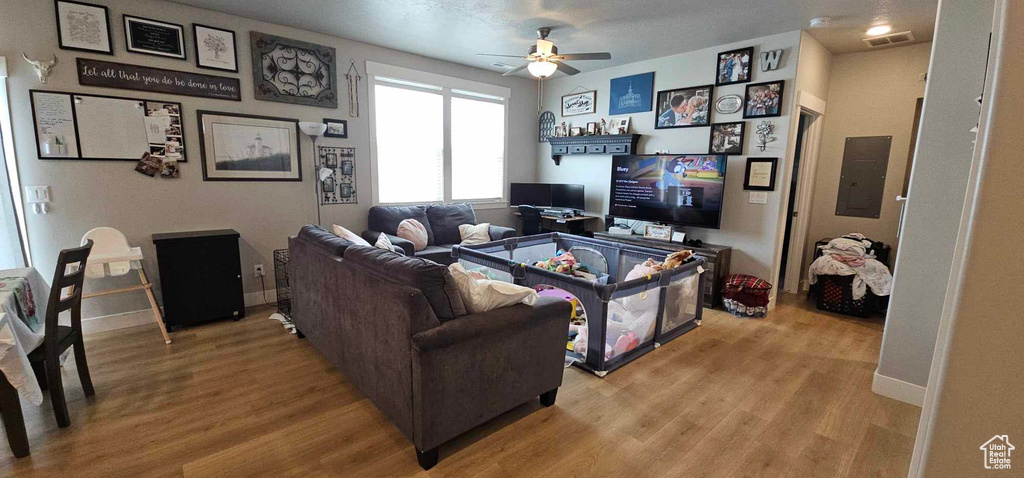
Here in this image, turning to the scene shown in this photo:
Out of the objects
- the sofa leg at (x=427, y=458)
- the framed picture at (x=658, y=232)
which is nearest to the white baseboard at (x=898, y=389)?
the framed picture at (x=658, y=232)

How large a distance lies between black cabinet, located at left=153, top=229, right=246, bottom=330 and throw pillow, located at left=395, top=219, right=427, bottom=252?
1518 millimetres

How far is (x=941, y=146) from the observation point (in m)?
2.36

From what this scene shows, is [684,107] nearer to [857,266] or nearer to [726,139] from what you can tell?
[726,139]

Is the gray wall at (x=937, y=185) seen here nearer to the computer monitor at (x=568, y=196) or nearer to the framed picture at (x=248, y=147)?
the computer monitor at (x=568, y=196)

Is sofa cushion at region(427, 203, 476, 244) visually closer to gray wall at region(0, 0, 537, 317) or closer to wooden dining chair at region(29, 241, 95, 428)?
gray wall at region(0, 0, 537, 317)

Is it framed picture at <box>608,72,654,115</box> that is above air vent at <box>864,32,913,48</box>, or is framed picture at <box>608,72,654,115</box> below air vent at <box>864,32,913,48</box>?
below

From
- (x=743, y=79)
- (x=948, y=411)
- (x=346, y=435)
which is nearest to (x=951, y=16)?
(x=743, y=79)

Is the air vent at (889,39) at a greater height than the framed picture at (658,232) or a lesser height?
greater

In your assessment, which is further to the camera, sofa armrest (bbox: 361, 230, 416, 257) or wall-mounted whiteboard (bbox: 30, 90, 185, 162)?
sofa armrest (bbox: 361, 230, 416, 257)

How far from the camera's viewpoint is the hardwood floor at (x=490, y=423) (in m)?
1.92

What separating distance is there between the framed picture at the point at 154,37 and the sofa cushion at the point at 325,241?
2057 mm

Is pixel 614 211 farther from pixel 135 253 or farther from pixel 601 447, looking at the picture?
pixel 135 253

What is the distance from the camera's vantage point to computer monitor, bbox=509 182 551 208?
588 centimetres

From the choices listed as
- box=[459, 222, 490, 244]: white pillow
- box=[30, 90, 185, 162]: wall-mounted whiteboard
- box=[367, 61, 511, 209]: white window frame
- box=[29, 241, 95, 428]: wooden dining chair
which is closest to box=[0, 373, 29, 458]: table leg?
box=[29, 241, 95, 428]: wooden dining chair
